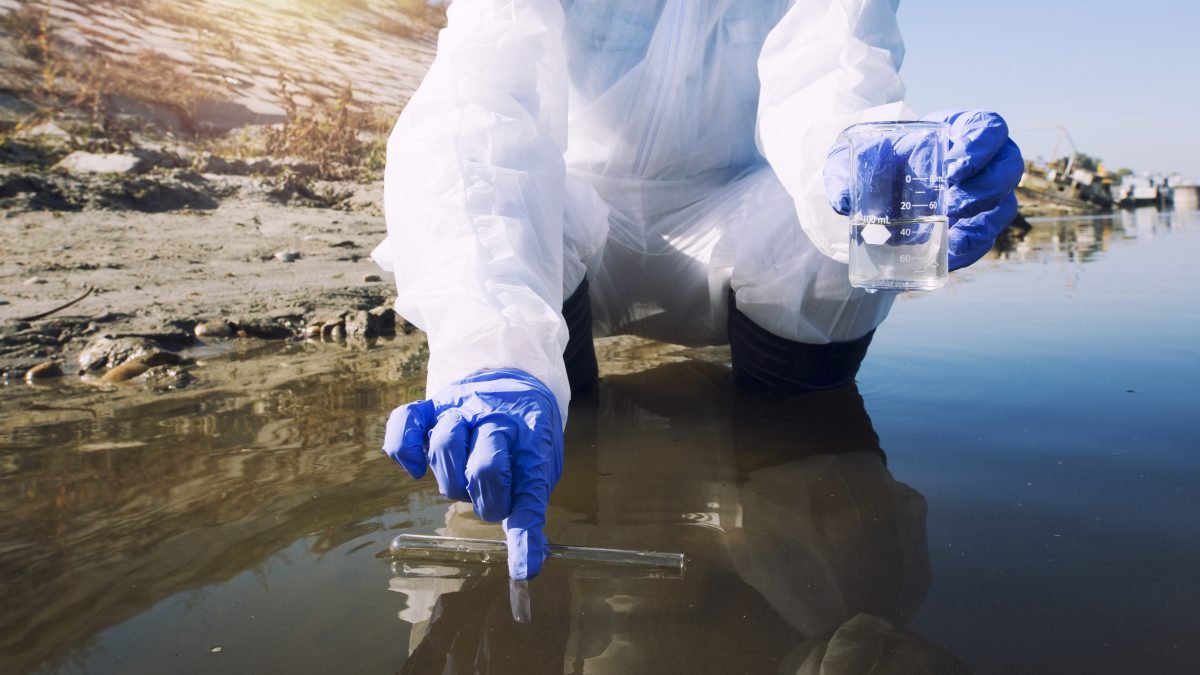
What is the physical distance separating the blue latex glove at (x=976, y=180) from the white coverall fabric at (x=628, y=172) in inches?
4.7

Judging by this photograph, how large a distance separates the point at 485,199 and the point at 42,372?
71.0 inches

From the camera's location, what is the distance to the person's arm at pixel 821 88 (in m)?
1.35

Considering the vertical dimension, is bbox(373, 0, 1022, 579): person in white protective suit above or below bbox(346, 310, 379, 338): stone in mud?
above

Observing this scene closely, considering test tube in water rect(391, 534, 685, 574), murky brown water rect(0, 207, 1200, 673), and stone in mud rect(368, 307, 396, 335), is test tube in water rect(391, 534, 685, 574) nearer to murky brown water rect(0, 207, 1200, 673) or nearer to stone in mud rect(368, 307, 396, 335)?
murky brown water rect(0, 207, 1200, 673)

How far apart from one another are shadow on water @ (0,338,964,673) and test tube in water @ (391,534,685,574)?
4cm

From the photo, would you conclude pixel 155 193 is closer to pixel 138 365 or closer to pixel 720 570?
pixel 138 365

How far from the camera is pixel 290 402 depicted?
6.61 ft

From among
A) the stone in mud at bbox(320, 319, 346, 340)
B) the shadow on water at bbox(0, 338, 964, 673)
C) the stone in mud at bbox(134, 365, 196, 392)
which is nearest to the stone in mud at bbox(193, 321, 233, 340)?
the stone in mud at bbox(320, 319, 346, 340)

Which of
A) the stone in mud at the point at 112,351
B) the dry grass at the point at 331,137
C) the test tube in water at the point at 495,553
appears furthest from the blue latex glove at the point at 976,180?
the dry grass at the point at 331,137

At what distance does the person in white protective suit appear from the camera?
1.01 meters

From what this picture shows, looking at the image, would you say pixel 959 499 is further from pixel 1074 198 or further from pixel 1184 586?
pixel 1074 198

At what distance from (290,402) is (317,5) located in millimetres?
6193

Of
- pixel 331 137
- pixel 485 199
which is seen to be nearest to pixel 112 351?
pixel 485 199

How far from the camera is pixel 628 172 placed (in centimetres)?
196
